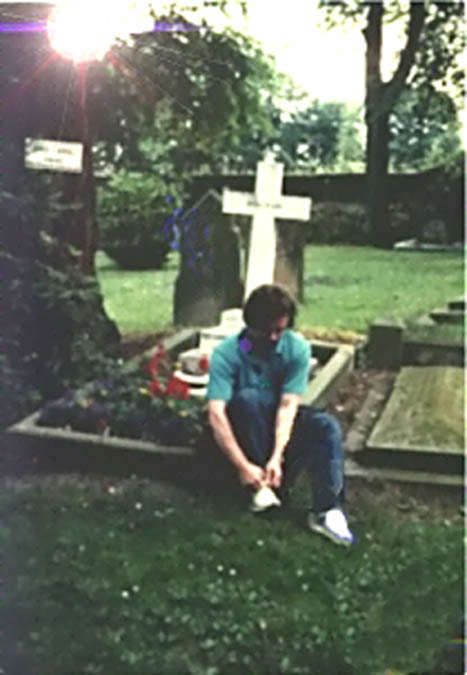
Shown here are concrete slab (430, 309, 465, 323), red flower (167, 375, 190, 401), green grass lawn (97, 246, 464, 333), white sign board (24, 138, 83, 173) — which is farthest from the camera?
concrete slab (430, 309, 465, 323)

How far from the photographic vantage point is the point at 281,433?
129 centimetres

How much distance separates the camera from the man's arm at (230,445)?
51.1 inches

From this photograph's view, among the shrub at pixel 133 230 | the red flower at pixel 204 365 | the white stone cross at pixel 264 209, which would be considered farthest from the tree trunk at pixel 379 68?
the shrub at pixel 133 230

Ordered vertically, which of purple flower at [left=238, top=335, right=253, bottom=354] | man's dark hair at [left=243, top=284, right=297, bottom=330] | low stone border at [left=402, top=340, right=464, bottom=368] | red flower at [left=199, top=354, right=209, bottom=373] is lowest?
low stone border at [left=402, top=340, right=464, bottom=368]

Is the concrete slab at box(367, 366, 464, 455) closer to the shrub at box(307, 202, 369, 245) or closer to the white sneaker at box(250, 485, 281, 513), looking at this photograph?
the white sneaker at box(250, 485, 281, 513)

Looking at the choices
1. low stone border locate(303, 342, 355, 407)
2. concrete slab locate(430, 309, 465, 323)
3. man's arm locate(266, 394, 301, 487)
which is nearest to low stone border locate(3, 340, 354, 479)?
low stone border locate(303, 342, 355, 407)

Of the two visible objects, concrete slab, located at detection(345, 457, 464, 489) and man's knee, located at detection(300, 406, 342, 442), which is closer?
man's knee, located at detection(300, 406, 342, 442)

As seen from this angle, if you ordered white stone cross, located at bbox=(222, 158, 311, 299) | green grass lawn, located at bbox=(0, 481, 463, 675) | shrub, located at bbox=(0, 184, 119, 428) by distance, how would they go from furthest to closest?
shrub, located at bbox=(0, 184, 119, 428), white stone cross, located at bbox=(222, 158, 311, 299), green grass lawn, located at bbox=(0, 481, 463, 675)

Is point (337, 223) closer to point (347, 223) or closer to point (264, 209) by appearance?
point (347, 223)

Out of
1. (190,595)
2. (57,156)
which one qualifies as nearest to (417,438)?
(57,156)

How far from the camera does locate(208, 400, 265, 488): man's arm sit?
4.26 feet

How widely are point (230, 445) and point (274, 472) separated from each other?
0.32ft

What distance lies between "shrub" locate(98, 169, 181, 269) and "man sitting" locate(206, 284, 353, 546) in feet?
26.0

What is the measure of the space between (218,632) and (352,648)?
2.10 ft
